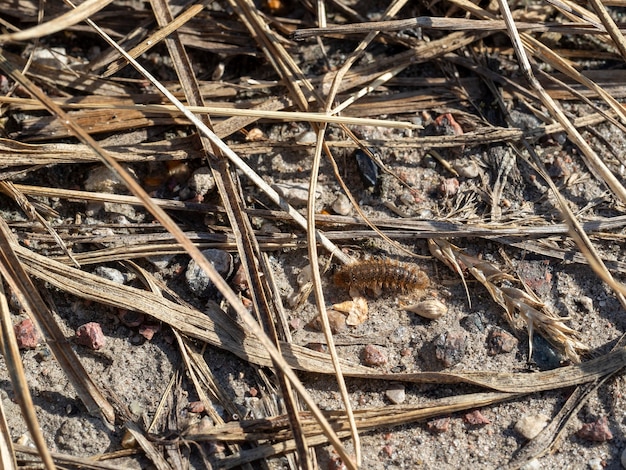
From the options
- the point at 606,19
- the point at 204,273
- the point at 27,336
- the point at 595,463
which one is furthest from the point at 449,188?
the point at 27,336

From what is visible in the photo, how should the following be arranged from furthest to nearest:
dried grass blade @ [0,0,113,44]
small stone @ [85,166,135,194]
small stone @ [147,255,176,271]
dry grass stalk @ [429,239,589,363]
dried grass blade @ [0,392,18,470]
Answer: small stone @ [85,166,135,194] < small stone @ [147,255,176,271] < dry grass stalk @ [429,239,589,363] < dried grass blade @ [0,392,18,470] < dried grass blade @ [0,0,113,44]

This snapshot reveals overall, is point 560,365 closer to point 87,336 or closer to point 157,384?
point 157,384

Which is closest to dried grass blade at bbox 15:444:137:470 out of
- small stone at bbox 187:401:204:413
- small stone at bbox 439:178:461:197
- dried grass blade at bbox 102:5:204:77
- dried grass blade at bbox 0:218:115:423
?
dried grass blade at bbox 0:218:115:423

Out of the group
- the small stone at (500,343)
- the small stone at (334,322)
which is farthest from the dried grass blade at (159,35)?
the small stone at (500,343)

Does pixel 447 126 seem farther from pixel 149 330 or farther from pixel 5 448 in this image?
pixel 5 448

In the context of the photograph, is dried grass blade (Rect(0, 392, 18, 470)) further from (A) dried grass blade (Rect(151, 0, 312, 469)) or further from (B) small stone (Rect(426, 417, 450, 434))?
(B) small stone (Rect(426, 417, 450, 434))

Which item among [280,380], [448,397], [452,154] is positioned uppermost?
[452,154]

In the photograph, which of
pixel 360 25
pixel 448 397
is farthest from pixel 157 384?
pixel 360 25
